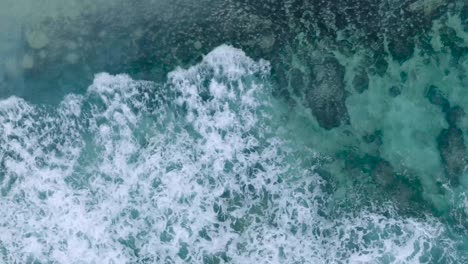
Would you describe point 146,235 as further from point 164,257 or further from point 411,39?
point 411,39

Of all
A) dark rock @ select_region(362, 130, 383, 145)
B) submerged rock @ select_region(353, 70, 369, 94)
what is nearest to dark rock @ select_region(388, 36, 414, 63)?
submerged rock @ select_region(353, 70, 369, 94)

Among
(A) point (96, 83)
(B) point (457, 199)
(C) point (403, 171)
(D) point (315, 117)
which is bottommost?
(B) point (457, 199)

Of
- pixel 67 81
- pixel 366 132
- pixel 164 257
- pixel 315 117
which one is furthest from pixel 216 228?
pixel 67 81

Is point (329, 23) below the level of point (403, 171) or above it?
above

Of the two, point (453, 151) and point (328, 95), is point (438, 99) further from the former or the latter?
point (328, 95)

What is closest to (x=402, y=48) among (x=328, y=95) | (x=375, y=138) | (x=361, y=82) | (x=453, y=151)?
(x=361, y=82)

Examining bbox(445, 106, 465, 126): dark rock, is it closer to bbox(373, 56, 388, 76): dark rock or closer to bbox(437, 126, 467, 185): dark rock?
bbox(437, 126, 467, 185): dark rock
